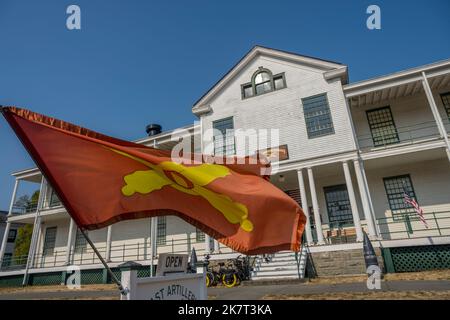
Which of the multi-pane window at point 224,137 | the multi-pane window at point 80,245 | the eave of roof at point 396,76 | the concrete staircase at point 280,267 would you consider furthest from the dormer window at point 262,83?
the multi-pane window at point 80,245

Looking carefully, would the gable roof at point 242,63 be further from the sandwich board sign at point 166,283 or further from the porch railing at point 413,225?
the sandwich board sign at point 166,283

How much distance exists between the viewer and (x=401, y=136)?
669 inches

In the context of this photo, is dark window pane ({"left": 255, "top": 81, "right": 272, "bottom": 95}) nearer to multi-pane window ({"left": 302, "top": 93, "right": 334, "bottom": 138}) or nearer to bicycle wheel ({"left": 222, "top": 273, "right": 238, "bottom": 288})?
multi-pane window ({"left": 302, "top": 93, "right": 334, "bottom": 138})

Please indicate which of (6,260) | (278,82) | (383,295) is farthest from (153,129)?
(383,295)

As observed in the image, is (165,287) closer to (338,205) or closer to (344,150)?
(344,150)

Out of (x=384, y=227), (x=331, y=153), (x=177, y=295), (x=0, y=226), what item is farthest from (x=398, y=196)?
(x=0, y=226)

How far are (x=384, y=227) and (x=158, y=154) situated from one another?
15745 millimetres

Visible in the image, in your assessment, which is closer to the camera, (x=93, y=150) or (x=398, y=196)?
(x=93, y=150)

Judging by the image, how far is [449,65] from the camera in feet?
49.7

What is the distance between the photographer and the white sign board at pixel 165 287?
2758 millimetres

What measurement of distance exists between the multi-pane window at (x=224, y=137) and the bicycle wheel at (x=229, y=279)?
7.57 m

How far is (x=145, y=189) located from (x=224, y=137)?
15429 millimetres
